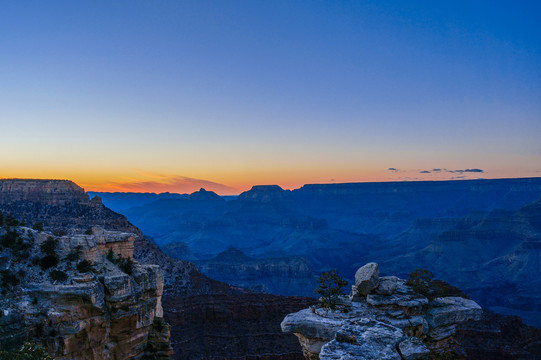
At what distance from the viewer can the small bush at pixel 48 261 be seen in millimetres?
13578

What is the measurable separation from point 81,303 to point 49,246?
268 cm

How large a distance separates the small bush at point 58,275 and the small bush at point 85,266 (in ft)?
2.16

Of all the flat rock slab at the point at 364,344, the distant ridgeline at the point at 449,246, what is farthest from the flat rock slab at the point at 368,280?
the distant ridgeline at the point at 449,246

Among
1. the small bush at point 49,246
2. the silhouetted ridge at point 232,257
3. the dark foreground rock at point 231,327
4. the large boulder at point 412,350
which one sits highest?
the large boulder at point 412,350

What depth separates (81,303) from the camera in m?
12.9

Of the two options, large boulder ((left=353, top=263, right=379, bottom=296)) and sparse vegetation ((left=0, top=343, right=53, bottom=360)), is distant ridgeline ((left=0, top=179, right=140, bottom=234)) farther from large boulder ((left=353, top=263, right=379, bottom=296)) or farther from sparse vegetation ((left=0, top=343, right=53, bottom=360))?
large boulder ((left=353, top=263, right=379, bottom=296))

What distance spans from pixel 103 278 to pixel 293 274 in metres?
91.1

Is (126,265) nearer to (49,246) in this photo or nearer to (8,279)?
(49,246)

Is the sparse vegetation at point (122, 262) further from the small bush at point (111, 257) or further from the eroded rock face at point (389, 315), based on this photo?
the eroded rock face at point (389, 315)

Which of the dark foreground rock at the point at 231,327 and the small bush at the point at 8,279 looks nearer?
the small bush at the point at 8,279

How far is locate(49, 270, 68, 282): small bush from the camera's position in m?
13.2

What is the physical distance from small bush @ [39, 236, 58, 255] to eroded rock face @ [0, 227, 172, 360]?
0.10m

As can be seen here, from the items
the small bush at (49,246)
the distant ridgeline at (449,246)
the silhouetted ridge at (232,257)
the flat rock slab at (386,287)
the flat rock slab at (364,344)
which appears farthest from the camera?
the silhouetted ridge at (232,257)

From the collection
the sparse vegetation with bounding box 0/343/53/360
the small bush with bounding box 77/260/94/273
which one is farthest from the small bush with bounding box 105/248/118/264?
the sparse vegetation with bounding box 0/343/53/360
